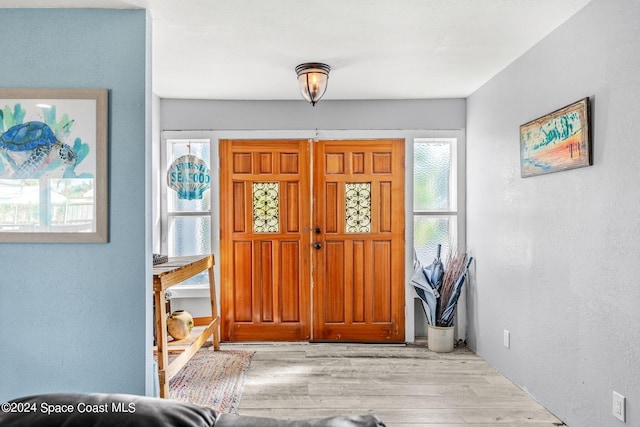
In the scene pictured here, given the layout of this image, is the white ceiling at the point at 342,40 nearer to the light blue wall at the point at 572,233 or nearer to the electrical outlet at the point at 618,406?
the light blue wall at the point at 572,233

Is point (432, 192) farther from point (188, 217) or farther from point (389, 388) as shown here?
point (188, 217)

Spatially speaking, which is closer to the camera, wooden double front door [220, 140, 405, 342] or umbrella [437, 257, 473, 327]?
umbrella [437, 257, 473, 327]

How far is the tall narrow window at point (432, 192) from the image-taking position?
15.2 ft

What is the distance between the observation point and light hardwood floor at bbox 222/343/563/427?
2.89m

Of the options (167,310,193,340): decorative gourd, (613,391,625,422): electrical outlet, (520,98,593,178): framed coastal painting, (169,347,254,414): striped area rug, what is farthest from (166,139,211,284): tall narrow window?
(613,391,625,422): electrical outlet

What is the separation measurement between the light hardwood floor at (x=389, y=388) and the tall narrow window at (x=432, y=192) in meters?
1.09

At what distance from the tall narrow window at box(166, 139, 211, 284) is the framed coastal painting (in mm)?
2879

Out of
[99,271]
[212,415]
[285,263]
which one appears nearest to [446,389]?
[285,263]

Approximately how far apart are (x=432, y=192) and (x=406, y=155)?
47 cm

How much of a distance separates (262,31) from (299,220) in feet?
6.87

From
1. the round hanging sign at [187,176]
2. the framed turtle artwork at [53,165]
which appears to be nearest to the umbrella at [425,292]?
the round hanging sign at [187,176]

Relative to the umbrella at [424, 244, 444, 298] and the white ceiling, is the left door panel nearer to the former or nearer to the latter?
the white ceiling

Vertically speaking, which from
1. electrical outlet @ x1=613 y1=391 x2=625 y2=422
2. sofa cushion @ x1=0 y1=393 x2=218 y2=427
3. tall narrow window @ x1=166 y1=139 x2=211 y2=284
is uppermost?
tall narrow window @ x1=166 y1=139 x2=211 y2=284

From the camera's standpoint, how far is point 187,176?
4.41 meters
